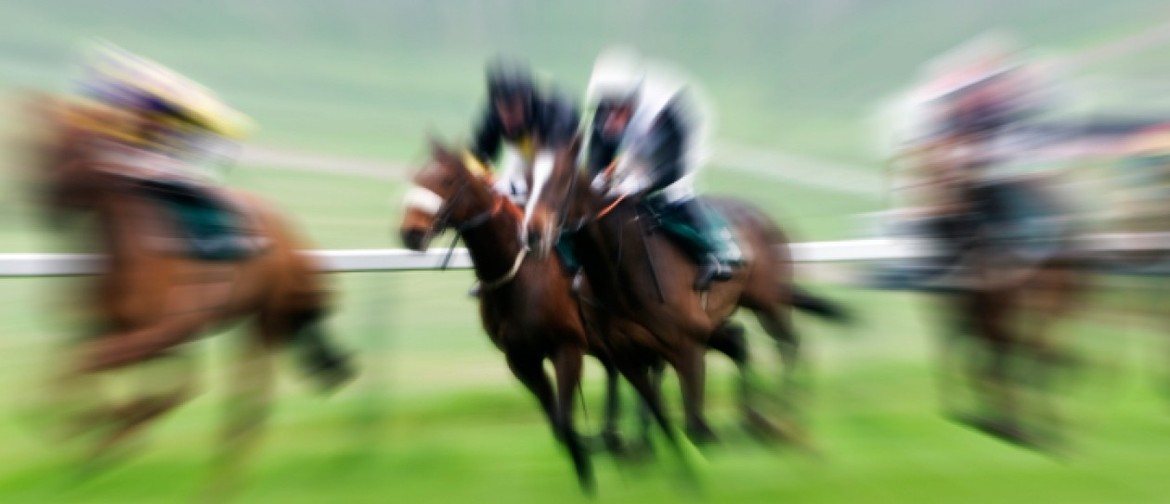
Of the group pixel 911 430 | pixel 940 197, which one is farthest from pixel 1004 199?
pixel 911 430

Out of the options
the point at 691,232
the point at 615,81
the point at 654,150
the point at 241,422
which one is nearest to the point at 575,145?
the point at 615,81

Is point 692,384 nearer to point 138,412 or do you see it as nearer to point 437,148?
point 437,148

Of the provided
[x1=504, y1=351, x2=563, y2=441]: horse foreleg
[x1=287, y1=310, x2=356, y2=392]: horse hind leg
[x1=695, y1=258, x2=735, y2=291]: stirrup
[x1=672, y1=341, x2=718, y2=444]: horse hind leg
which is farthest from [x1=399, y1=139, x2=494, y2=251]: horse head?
[x1=287, y1=310, x2=356, y2=392]: horse hind leg

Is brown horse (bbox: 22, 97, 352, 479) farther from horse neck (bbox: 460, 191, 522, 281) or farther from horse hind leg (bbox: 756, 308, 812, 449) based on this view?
horse hind leg (bbox: 756, 308, 812, 449)

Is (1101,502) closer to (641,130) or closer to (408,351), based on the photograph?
(641,130)

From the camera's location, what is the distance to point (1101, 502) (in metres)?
4.36

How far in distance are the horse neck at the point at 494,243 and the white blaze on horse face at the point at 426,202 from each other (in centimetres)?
15

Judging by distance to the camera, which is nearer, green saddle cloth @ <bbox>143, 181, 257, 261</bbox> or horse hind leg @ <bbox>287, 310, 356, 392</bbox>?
green saddle cloth @ <bbox>143, 181, 257, 261</bbox>

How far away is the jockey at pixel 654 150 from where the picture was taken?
4.25 m

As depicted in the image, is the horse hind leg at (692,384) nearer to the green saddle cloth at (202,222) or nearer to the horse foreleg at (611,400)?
the horse foreleg at (611,400)

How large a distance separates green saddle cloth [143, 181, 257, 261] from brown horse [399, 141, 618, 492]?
0.87m

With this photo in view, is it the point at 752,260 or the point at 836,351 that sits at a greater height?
the point at 752,260

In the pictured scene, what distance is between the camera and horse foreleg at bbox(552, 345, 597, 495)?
4.18 metres

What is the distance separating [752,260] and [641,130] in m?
1.49
